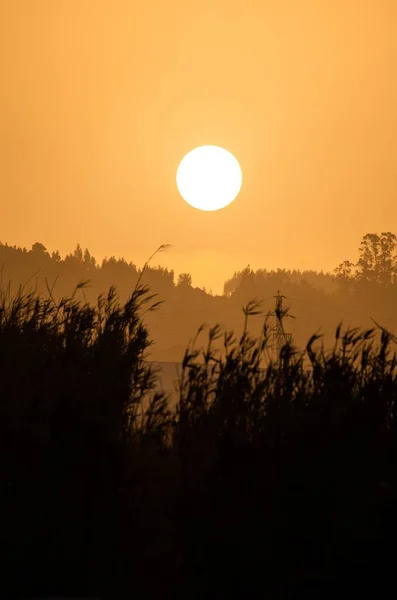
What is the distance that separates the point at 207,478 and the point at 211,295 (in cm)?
16595

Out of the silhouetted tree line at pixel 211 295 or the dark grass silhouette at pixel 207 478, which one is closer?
the dark grass silhouette at pixel 207 478

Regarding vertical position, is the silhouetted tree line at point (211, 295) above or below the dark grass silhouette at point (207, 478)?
Answer: above

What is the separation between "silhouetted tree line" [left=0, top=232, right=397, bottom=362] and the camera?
152250 millimetres

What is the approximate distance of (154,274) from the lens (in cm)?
16275

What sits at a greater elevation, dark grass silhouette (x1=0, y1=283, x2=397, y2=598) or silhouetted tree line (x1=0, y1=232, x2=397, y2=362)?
silhouetted tree line (x1=0, y1=232, x2=397, y2=362)

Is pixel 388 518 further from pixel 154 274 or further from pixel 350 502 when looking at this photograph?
pixel 154 274

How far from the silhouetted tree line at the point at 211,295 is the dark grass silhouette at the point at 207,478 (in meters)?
138

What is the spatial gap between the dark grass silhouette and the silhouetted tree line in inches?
5447

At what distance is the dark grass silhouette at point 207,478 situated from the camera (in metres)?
6.46

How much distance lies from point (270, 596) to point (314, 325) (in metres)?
171

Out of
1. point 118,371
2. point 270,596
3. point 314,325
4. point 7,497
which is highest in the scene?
point 314,325

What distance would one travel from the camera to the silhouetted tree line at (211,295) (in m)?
152

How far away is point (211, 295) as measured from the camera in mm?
173000

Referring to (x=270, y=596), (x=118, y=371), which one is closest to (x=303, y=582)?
(x=270, y=596)
